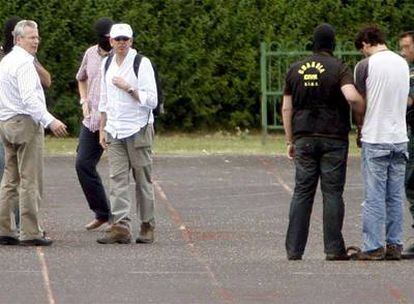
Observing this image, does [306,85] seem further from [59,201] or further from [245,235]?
[59,201]

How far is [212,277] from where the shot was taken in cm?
1097

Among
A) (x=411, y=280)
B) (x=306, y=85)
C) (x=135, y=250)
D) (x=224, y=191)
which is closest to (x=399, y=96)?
(x=306, y=85)

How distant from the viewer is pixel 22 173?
12312 millimetres

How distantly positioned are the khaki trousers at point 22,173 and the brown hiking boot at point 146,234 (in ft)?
2.78

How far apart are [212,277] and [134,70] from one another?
2.26 meters

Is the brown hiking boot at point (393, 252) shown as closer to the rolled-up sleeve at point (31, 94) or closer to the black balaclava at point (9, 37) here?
the rolled-up sleeve at point (31, 94)

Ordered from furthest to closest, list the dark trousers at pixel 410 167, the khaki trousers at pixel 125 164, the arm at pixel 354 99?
the khaki trousers at pixel 125 164, the dark trousers at pixel 410 167, the arm at pixel 354 99

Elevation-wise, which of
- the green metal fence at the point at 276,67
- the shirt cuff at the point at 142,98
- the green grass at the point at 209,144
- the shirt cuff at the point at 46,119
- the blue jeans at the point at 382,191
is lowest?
the green grass at the point at 209,144

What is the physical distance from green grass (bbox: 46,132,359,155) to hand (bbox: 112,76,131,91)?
708 centimetres

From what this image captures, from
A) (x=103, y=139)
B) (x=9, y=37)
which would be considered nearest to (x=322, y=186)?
(x=103, y=139)

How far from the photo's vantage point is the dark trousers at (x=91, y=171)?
13258 mm

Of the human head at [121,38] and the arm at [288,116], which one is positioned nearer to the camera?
the arm at [288,116]

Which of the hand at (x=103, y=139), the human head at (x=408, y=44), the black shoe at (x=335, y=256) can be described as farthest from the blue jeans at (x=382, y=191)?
the hand at (x=103, y=139)

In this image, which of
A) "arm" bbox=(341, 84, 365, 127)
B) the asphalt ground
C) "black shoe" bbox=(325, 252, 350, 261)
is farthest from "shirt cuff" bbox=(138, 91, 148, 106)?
"black shoe" bbox=(325, 252, 350, 261)
